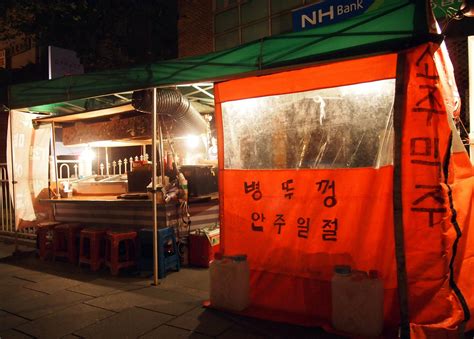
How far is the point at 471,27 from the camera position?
8.54 meters

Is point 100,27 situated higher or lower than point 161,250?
higher

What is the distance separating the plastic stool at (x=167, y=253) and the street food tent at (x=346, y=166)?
1805 mm

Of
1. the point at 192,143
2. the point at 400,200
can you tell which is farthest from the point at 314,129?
the point at 192,143

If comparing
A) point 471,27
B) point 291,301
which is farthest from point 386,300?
point 471,27

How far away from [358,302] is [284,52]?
10.2 feet

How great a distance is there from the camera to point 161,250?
654 cm

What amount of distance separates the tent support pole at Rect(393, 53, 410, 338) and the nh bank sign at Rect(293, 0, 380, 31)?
7132 millimetres

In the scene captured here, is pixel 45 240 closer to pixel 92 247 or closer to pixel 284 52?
pixel 92 247

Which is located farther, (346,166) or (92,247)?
(92,247)

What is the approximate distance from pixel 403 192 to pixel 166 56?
21511 mm

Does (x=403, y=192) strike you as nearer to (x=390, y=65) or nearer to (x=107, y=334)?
(x=390, y=65)

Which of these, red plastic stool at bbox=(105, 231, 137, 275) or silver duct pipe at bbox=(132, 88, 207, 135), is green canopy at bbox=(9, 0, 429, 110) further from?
red plastic stool at bbox=(105, 231, 137, 275)

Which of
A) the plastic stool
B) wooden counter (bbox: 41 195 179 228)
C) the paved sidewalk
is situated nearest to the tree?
wooden counter (bbox: 41 195 179 228)

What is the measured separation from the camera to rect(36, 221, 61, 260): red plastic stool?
817cm
